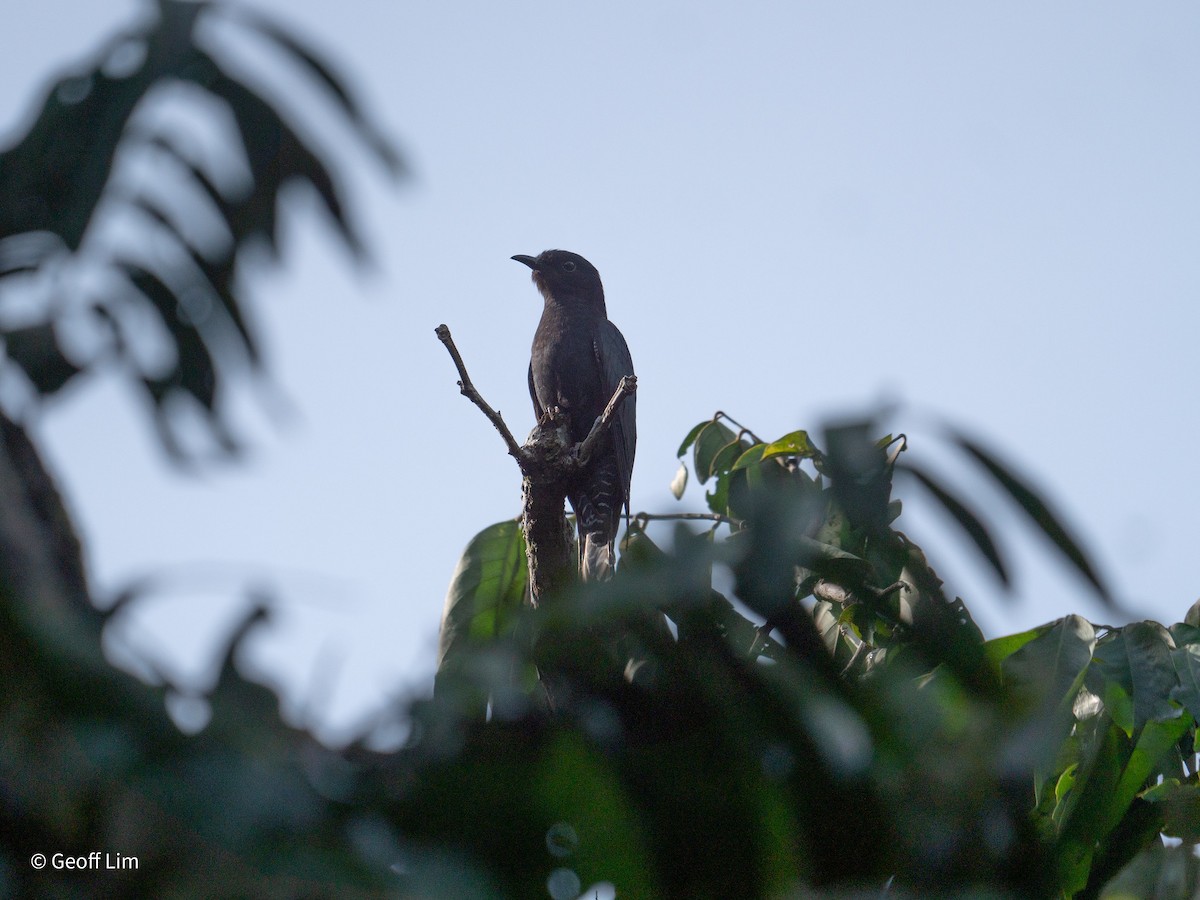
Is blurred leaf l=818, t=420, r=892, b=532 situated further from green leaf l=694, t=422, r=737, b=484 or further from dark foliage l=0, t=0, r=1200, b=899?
green leaf l=694, t=422, r=737, b=484

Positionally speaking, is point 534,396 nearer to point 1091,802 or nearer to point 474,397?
point 474,397

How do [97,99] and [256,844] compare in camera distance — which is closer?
[256,844]

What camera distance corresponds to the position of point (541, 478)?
436 centimetres

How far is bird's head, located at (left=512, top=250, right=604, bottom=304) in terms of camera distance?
26.3 ft

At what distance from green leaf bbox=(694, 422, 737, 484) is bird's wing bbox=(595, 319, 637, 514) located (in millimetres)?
2803

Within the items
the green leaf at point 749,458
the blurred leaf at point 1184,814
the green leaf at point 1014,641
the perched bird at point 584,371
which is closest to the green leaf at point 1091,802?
the blurred leaf at point 1184,814

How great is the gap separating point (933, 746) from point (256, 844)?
0.49m

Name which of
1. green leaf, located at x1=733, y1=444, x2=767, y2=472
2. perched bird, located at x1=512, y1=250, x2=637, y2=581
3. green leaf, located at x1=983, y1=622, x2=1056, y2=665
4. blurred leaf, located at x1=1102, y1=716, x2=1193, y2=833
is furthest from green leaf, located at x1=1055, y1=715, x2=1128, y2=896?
perched bird, located at x1=512, y1=250, x2=637, y2=581

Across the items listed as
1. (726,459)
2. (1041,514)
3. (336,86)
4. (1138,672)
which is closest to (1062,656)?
(1138,672)

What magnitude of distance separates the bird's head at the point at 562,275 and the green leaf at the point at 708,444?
168 inches

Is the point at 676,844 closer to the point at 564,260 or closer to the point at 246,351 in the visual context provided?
the point at 246,351

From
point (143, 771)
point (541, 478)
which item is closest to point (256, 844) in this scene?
point (143, 771)

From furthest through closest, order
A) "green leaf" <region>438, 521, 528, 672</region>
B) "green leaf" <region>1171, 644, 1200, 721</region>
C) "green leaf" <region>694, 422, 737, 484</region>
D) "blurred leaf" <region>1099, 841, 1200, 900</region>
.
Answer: "green leaf" <region>694, 422, 737, 484</region>
"green leaf" <region>438, 521, 528, 672</region>
"green leaf" <region>1171, 644, 1200, 721</region>
"blurred leaf" <region>1099, 841, 1200, 900</region>

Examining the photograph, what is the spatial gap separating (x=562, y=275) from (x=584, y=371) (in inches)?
40.5
